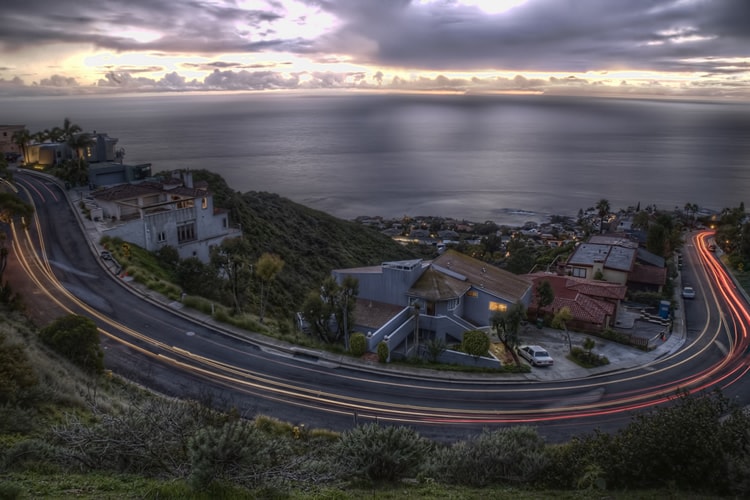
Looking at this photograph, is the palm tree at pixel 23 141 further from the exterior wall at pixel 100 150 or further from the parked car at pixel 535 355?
the parked car at pixel 535 355

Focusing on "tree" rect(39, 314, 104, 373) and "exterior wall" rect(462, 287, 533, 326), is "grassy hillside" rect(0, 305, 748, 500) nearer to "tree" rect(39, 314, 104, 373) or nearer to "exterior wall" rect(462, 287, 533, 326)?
"tree" rect(39, 314, 104, 373)

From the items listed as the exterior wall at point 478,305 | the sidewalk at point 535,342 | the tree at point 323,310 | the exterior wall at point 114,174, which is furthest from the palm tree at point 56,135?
the exterior wall at point 478,305

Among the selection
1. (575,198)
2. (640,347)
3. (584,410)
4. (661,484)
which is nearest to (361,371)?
(584,410)

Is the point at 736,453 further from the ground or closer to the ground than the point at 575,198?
further from the ground

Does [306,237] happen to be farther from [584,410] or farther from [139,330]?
[584,410]

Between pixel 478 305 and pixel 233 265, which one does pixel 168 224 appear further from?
→ pixel 478 305

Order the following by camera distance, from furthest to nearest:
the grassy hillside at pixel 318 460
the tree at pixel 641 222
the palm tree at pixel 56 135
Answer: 1. the tree at pixel 641 222
2. the palm tree at pixel 56 135
3. the grassy hillside at pixel 318 460

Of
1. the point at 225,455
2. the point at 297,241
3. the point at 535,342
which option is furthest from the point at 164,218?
the point at 225,455
